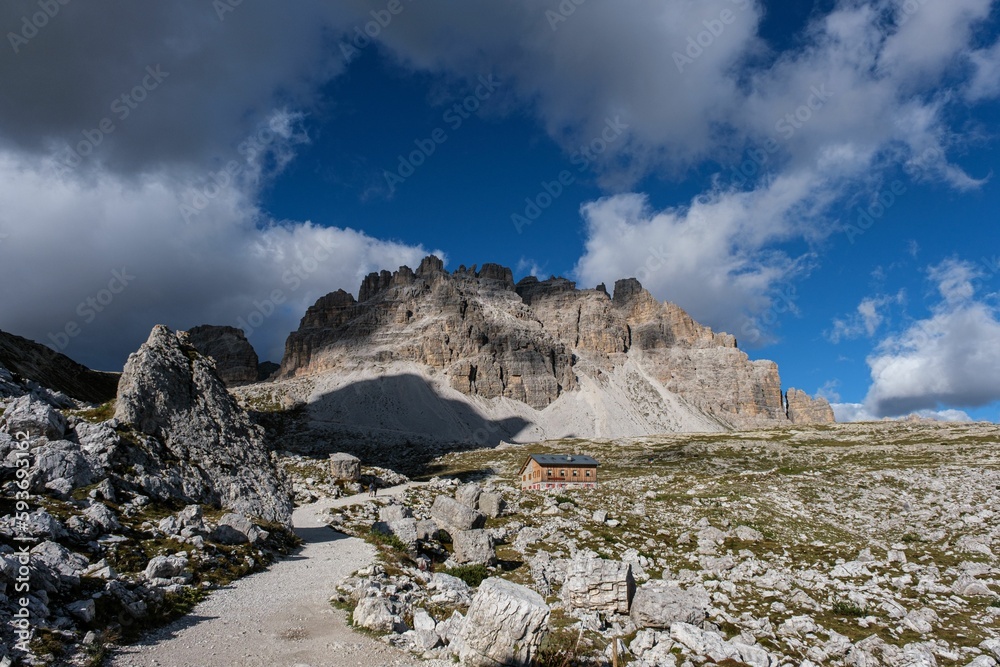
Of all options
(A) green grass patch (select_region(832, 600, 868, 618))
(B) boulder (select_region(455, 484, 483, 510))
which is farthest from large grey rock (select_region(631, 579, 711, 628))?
(B) boulder (select_region(455, 484, 483, 510))

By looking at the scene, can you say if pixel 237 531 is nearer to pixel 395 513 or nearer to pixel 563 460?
pixel 395 513

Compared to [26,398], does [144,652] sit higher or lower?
lower

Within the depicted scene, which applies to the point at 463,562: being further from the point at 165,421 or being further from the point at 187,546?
the point at 165,421

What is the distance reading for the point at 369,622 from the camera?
15516mm

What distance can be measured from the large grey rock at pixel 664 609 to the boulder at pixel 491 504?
67.9ft

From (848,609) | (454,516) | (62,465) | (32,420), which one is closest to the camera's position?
(848,609)

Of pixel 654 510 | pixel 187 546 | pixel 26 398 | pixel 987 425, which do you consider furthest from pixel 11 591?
pixel 987 425

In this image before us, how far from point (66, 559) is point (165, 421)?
1842 centimetres

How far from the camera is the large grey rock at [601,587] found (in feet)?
61.8

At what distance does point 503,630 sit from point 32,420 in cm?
2292

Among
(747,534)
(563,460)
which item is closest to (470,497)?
(747,534)

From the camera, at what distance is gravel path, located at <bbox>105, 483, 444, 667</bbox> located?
12703 millimetres

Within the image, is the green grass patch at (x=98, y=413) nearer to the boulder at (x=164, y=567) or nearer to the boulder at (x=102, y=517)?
the boulder at (x=102, y=517)

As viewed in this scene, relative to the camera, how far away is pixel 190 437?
32.2 metres
